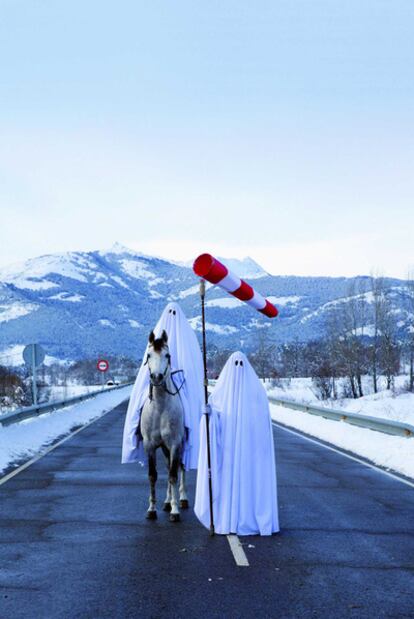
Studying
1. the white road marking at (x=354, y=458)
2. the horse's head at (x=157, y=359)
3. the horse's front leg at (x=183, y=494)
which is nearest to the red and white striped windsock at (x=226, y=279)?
the horse's head at (x=157, y=359)

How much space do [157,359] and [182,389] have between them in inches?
53.1

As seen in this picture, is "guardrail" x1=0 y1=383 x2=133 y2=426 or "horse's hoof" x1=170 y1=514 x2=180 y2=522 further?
"guardrail" x1=0 y1=383 x2=133 y2=426

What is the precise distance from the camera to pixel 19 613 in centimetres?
556

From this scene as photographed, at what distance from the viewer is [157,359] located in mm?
9031

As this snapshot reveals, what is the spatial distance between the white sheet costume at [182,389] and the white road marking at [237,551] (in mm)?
2060

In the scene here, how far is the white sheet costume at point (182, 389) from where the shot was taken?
997cm

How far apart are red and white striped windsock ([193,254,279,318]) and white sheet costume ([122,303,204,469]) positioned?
10.1ft

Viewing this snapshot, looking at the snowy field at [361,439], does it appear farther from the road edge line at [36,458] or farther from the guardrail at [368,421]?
the road edge line at [36,458]

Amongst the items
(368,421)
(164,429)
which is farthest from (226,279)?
(368,421)

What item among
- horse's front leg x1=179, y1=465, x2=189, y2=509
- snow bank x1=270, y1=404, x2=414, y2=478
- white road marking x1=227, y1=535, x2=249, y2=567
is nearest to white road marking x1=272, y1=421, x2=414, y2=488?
snow bank x1=270, y1=404, x2=414, y2=478

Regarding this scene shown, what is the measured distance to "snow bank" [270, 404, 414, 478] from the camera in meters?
15.7

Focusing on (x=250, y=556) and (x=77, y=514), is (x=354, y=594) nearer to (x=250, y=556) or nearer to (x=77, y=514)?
(x=250, y=556)

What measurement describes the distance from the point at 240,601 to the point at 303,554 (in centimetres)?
186

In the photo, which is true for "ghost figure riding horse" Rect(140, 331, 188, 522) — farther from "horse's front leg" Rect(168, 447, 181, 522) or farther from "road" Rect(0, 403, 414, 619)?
"road" Rect(0, 403, 414, 619)
